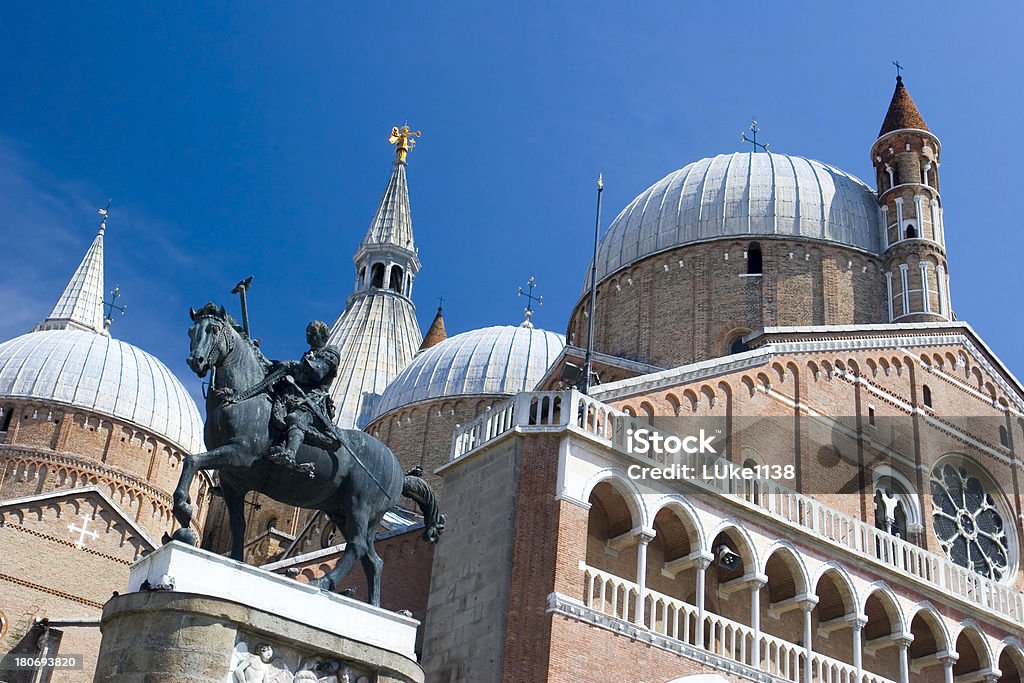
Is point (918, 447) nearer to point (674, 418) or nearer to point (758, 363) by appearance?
point (758, 363)

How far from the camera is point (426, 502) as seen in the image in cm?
1273

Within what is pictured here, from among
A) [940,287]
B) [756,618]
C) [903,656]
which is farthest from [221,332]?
[940,287]

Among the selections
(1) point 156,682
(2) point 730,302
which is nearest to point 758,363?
(2) point 730,302

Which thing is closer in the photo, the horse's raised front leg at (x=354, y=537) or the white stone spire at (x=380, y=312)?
the horse's raised front leg at (x=354, y=537)

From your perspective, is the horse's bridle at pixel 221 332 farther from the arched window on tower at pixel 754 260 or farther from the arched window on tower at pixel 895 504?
the arched window on tower at pixel 754 260

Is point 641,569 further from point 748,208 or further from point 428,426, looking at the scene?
point 428,426

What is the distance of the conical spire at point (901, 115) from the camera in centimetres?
3469

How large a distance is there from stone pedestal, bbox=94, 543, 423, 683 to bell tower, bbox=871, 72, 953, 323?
24312mm

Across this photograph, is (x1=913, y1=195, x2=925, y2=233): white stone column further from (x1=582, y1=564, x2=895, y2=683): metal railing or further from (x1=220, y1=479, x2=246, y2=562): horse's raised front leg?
(x1=220, y1=479, x2=246, y2=562): horse's raised front leg

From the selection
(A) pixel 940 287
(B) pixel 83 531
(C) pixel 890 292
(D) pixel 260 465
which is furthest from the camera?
(C) pixel 890 292

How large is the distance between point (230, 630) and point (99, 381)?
1398 inches

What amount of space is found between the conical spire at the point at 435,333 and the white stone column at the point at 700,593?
3478 centimetres

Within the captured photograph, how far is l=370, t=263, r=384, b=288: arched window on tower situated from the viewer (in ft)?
199

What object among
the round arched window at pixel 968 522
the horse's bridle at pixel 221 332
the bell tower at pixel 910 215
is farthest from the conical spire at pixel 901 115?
the horse's bridle at pixel 221 332
